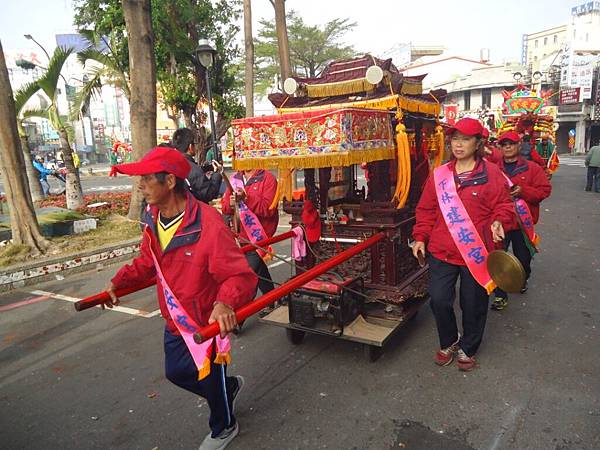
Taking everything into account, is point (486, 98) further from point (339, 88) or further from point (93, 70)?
point (339, 88)

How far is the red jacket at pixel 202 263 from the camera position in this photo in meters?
2.09

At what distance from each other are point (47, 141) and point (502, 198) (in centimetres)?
5895

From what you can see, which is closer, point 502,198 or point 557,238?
point 502,198

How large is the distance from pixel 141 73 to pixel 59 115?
3865mm

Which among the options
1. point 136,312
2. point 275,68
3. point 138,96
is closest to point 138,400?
point 136,312

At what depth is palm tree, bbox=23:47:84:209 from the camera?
9430mm

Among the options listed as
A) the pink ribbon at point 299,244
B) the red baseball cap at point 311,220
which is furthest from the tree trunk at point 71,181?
the red baseball cap at point 311,220

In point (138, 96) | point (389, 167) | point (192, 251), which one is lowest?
point (192, 251)

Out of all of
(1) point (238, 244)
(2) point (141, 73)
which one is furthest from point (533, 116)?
(1) point (238, 244)

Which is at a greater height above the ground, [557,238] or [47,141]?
[47,141]

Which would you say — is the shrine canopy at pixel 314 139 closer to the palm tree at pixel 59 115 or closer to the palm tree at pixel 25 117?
the palm tree at pixel 25 117

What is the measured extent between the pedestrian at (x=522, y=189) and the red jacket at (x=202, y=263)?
3150 mm

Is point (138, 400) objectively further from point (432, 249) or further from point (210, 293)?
point (432, 249)

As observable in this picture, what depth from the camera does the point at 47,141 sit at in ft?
170
